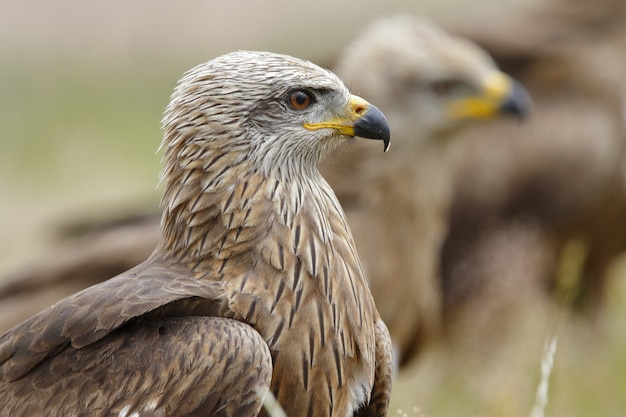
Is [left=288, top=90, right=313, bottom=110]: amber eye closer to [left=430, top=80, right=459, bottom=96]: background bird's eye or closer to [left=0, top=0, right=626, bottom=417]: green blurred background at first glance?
[left=430, top=80, right=459, bottom=96]: background bird's eye

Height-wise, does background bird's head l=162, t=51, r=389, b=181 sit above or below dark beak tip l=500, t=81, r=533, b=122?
above

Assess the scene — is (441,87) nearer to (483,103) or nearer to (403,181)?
(483,103)

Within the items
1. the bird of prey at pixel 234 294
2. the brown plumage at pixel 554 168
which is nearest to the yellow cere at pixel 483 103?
the brown plumage at pixel 554 168

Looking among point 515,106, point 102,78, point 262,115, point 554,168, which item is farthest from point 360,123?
point 102,78

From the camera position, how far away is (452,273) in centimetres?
836

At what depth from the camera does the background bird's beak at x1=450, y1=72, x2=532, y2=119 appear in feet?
24.6

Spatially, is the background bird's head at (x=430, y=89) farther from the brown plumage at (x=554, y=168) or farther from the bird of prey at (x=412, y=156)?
the brown plumage at (x=554, y=168)

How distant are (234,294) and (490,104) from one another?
3.46 meters

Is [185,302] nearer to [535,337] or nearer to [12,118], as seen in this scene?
[535,337]

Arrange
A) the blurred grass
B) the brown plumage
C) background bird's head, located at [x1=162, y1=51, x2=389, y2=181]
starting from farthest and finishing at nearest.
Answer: the blurred grass < the brown plumage < background bird's head, located at [x1=162, y1=51, x2=389, y2=181]

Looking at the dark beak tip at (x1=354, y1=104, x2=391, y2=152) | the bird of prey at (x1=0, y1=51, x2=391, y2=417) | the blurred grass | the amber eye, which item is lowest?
the blurred grass

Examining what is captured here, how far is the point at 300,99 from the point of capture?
4.67 metres

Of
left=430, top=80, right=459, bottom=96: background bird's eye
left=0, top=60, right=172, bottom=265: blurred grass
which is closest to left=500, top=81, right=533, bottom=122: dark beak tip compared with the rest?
left=430, top=80, right=459, bottom=96: background bird's eye

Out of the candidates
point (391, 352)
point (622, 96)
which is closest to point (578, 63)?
point (622, 96)
